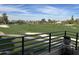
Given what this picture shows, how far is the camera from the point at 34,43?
4523mm

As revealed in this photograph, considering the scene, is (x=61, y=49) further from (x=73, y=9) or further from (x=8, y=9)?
(x=8, y=9)

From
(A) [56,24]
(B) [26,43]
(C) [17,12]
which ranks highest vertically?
(C) [17,12]

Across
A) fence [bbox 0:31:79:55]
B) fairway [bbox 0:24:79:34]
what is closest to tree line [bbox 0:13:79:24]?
fairway [bbox 0:24:79:34]

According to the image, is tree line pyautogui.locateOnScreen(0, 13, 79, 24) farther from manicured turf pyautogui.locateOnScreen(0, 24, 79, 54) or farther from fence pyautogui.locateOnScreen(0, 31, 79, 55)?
fence pyautogui.locateOnScreen(0, 31, 79, 55)

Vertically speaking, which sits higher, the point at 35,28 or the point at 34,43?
the point at 35,28

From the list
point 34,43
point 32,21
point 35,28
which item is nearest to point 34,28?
point 35,28

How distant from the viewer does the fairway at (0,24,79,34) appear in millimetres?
4383

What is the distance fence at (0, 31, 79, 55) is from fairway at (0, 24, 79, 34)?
0.10 m

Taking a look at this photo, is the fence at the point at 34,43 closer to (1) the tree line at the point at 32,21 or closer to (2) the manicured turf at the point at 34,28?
(2) the manicured turf at the point at 34,28

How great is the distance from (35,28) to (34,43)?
0.35 m

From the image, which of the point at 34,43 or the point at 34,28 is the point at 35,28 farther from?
the point at 34,43

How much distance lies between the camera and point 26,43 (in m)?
4.46
